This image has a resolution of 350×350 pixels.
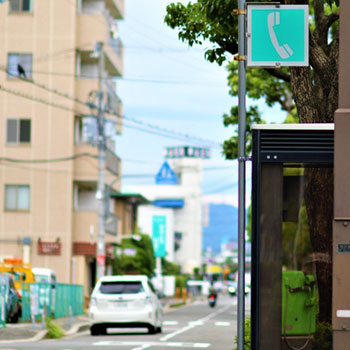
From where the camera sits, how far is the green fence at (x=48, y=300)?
33875 millimetres

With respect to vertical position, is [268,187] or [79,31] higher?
[79,31]

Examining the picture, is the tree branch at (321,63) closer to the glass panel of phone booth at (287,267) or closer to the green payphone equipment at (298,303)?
the glass panel of phone booth at (287,267)

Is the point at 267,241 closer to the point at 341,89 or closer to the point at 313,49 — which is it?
the point at 341,89

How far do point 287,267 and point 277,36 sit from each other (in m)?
2.81

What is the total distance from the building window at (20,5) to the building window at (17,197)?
9230 millimetres

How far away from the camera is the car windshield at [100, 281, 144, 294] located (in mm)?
27469

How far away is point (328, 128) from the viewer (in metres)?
12.3

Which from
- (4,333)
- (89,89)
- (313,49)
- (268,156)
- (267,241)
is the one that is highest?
(89,89)

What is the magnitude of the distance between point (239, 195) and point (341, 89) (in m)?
3.61

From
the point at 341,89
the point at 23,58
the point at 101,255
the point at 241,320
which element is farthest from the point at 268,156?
the point at 23,58

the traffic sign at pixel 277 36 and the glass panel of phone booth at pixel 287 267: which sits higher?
the traffic sign at pixel 277 36

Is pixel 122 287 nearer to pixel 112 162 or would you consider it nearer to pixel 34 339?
pixel 34 339

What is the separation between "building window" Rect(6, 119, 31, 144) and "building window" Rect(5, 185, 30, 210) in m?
2.42

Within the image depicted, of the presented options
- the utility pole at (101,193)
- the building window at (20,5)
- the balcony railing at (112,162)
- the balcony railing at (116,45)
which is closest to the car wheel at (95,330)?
Answer: the utility pole at (101,193)
